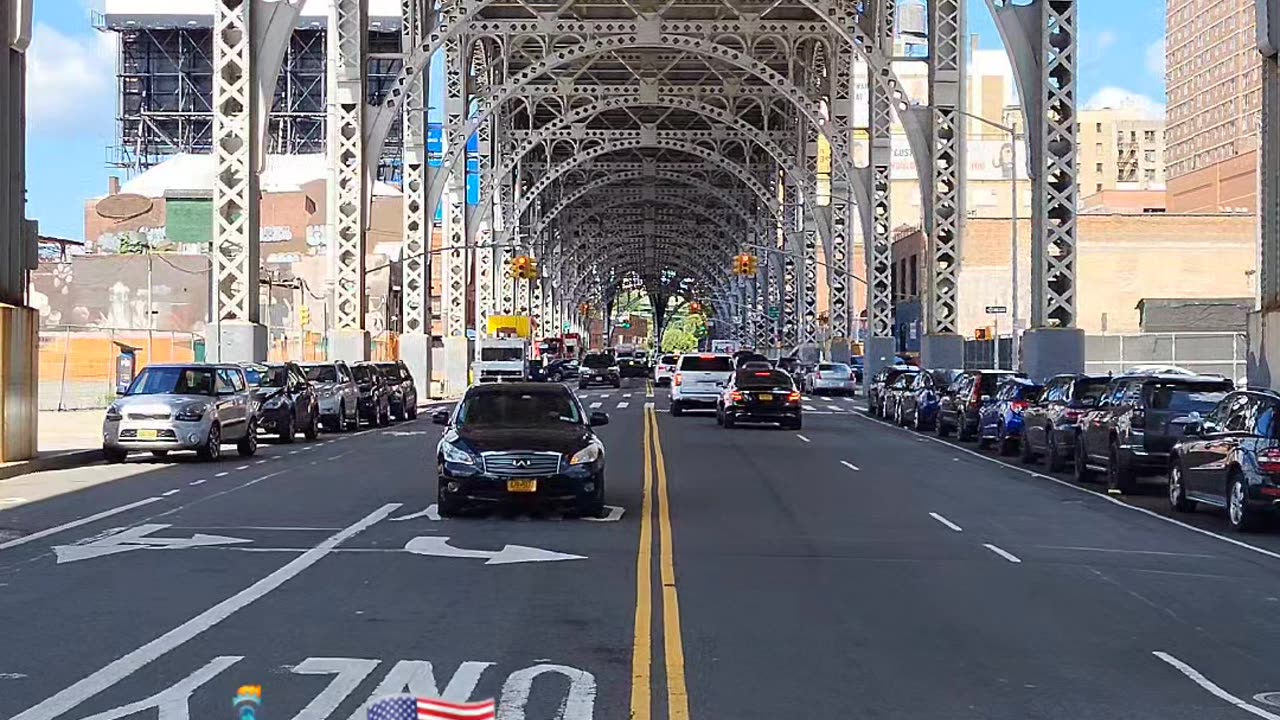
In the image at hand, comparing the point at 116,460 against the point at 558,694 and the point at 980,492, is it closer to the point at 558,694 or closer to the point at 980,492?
the point at 980,492

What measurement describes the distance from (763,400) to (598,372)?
1945 inches

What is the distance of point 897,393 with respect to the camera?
4650 centimetres

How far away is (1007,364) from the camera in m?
63.6

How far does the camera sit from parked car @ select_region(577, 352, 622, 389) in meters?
89.2

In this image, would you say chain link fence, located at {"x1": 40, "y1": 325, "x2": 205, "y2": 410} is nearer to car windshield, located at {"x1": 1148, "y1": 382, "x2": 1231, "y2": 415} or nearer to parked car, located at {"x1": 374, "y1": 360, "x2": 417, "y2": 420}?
parked car, located at {"x1": 374, "y1": 360, "x2": 417, "y2": 420}

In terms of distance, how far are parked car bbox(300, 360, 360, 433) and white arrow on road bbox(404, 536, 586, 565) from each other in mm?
23121

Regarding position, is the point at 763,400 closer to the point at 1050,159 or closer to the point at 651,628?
the point at 1050,159

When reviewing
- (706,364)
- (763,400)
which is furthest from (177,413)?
(706,364)

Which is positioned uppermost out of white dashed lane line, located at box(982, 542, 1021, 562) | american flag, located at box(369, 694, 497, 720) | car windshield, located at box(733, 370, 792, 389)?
car windshield, located at box(733, 370, 792, 389)

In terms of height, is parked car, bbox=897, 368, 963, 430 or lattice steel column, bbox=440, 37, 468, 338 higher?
lattice steel column, bbox=440, 37, 468, 338

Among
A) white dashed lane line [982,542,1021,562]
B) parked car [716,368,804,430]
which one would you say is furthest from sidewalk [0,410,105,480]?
white dashed lane line [982,542,1021,562]

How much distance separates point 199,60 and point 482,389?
89755 mm

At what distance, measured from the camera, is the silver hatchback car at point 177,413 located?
89.9ft

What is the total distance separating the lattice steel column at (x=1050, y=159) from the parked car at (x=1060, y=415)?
16.2 feet
